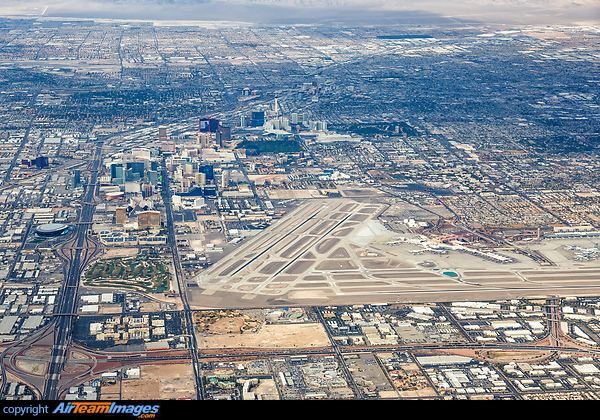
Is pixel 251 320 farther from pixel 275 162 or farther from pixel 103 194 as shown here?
pixel 275 162

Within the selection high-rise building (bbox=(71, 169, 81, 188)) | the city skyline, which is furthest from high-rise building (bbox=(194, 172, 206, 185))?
high-rise building (bbox=(71, 169, 81, 188))

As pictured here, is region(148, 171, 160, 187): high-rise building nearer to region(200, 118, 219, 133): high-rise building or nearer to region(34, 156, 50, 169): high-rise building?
region(34, 156, 50, 169): high-rise building

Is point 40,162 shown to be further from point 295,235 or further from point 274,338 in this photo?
point 274,338

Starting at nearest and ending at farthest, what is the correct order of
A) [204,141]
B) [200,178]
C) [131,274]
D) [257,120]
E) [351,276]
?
[131,274]
[351,276]
[200,178]
[204,141]
[257,120]

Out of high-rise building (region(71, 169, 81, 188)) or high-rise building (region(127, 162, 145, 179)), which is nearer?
high-rise building (region(71, 169, 81, 188))

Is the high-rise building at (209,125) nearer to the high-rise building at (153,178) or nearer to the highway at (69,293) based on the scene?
the high-rise building at (153,178)

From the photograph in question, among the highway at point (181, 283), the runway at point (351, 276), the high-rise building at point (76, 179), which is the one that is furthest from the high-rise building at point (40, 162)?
the runway at point (351, 276)

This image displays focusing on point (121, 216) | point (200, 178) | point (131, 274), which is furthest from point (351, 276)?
point (200, 178)
